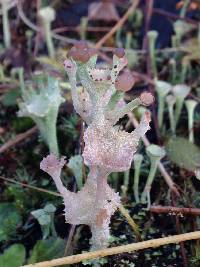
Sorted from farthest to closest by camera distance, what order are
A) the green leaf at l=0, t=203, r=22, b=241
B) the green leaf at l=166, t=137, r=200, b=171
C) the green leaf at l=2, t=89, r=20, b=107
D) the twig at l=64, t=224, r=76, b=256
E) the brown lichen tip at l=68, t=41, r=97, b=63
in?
the green leaf at l=2, t=89, r=20, b=107 < the green leaf at l=166, t=137, r=200, b=171 < the green leaf at l=0, t=203, r=22, b=241 < the twig at l=64, t=224, r=76, b=256 < the brown lichen tip at l=68, t=41, r=97, b=63

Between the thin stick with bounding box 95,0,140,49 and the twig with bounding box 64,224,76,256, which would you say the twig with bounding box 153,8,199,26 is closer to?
the thin stick with bounding box 95,0,140,49

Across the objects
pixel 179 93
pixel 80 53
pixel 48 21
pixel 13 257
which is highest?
pixel 48 21

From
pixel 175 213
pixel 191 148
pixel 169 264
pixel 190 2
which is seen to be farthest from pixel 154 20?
pixel 169 264

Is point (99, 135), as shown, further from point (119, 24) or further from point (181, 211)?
point (119, 24)

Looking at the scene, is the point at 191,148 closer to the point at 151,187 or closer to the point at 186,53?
the point at 151,187

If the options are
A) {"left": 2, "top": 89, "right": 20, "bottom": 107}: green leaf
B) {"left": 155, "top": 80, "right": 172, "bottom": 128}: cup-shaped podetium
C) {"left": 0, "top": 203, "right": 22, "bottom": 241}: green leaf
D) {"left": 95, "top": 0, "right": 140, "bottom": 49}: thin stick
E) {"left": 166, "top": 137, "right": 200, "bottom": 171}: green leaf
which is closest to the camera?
{"left": 0, "top": 203, "right": 22, "bottom": 241}: green leaf

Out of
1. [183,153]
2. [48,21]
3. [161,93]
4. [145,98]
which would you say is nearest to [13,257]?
[145,98]

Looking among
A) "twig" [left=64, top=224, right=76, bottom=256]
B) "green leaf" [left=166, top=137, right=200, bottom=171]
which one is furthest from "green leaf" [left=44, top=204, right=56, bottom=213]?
"green leaf" [left=166, top=137, right=200, bottom=171]
